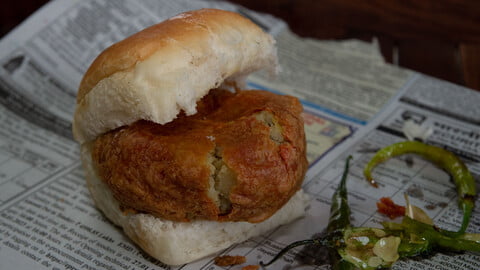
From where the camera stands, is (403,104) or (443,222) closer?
(443,222)

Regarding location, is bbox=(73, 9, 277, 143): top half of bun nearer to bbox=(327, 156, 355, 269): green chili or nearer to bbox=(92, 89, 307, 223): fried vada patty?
bbox=(92, 89, 307, 223): fried vada patty

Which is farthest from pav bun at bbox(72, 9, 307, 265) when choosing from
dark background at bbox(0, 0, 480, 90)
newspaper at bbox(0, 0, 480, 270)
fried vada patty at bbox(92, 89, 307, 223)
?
dark background at bbox(0, 0, 480, 90)

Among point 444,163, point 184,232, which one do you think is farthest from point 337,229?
point 444,163

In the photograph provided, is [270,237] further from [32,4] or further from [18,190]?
[32,4]

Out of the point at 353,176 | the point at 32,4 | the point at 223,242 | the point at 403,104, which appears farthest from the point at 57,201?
the point at 32,4

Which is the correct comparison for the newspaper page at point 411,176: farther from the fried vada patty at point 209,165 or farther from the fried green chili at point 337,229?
the fried vada patty at point 209,165

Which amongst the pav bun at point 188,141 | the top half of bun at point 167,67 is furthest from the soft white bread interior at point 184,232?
the top half of bun at point 167,67

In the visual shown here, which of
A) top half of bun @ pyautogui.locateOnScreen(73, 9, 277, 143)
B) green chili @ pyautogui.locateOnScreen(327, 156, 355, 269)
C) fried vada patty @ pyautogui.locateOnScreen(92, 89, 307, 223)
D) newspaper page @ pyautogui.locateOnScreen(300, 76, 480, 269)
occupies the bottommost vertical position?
newspaper page @ pyautogui.locateOnScreen(300, 76, 480, 269)
